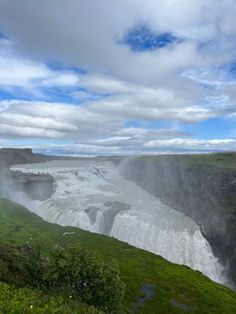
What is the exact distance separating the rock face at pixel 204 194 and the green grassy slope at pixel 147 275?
2616 centimetres

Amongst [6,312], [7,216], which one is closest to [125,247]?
[7,216]

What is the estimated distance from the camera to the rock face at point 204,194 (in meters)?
94.6

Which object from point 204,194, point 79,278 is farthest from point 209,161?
point 79,278

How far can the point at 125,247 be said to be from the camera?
78.6 meters

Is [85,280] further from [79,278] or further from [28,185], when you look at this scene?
[28,185]

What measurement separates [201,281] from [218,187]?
5149 centimetres

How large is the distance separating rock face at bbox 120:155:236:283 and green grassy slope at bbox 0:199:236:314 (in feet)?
85.8

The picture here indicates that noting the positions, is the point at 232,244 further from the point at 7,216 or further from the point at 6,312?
the point at 6,312

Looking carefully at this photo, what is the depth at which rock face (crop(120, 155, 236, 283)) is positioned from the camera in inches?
3723

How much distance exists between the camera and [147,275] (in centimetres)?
6322

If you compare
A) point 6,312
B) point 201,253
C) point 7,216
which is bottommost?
point 201,253

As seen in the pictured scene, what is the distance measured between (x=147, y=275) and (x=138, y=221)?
36.8 metres

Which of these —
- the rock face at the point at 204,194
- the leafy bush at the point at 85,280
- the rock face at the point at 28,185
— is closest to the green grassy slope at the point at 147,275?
the leafy bush at the point at 85,280

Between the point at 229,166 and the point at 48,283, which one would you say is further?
the point at 229,166
